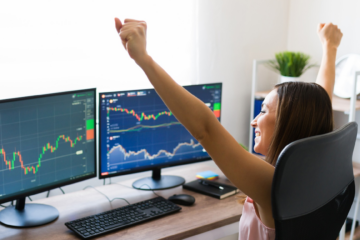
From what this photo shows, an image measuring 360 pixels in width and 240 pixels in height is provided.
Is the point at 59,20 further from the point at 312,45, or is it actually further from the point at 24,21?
the point at 312,45

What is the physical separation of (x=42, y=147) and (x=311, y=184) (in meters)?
1.00

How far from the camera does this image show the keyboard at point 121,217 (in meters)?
1.36

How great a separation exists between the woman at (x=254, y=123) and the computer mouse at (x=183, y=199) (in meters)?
0.48

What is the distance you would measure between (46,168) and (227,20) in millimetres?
1523

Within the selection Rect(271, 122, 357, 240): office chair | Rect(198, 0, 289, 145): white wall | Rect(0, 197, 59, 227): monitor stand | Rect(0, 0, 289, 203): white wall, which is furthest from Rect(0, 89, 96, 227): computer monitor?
Rect(198, 0, 289, 145): white wall

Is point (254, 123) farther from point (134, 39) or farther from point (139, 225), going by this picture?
point (139, 225)

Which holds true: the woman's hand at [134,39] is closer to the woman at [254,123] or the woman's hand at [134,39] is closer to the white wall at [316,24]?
the woman at [254,123]

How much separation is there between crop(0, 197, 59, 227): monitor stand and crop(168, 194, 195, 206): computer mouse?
45 centimetres

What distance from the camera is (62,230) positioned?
4.55ft

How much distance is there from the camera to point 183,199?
5.29 feet

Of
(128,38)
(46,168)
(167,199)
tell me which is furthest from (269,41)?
(128,38)

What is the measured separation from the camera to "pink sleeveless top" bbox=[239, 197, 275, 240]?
3.31 feet

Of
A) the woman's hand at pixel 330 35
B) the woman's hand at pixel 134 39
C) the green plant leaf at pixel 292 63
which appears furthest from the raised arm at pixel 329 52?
the green plant leaf at pixel 292 63

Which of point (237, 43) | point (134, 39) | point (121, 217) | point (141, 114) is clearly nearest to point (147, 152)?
point (141, 114)
